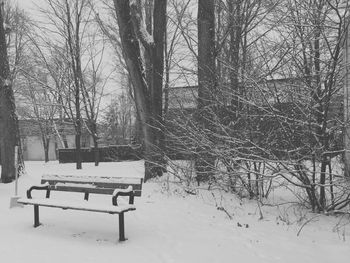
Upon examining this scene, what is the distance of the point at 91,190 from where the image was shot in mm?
7219

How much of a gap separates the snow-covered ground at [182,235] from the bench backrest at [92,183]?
1.62ft

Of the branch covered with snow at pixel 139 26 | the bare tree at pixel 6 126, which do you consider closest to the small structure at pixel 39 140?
the bare tree at pixel 6 126

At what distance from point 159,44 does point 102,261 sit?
26.8 feet

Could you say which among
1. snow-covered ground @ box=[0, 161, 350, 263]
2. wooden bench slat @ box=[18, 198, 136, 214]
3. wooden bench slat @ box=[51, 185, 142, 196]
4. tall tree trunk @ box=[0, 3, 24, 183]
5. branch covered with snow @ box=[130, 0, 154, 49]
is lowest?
snow-covered ground @ box=[0, 161, 350, 263]

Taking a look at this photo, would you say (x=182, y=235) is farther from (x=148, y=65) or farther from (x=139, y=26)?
(x=148, y=65)

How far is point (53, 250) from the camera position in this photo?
5.50 metres

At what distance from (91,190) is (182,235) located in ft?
6.49

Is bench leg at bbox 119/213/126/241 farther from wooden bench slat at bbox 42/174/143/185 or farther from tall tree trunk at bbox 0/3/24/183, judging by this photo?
tall tree trunk at bbox 0/3/24/183

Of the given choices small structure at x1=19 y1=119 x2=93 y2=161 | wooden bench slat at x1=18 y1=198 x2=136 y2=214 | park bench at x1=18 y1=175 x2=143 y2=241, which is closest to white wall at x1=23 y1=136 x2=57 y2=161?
small structure at x1=19 y1=119 x2=93 y2=161

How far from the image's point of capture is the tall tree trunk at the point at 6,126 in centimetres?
1263

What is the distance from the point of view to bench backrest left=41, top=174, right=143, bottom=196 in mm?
6770

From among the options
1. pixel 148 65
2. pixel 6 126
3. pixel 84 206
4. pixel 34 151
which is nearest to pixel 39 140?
pixel 34 151

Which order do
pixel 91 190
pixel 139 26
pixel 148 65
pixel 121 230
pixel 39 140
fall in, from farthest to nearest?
pixel 39 140 → pixel 148 65 → pixel 139 26 → pixel 91 190 → pixel 121 230

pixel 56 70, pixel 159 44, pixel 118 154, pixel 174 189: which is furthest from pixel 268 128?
pixel 118 154
